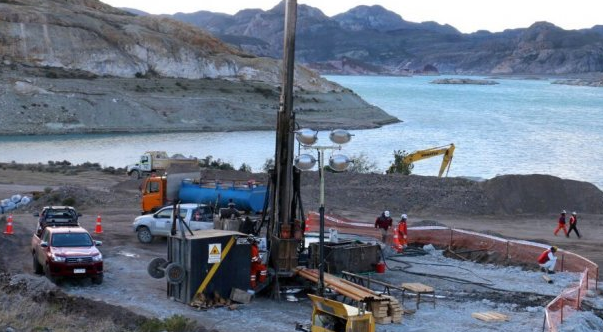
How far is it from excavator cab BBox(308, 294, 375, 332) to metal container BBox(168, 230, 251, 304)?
350 cm

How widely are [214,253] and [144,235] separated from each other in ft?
27.4

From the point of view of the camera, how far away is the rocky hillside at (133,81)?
8688 centimetres

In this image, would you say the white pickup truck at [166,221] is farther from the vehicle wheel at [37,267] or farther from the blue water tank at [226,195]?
the vehicle wheel at [37,267]

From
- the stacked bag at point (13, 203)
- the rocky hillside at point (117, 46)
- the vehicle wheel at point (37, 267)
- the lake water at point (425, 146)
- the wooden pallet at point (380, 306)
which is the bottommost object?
the lake water at point (425, 146)

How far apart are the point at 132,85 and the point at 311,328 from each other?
289 feet

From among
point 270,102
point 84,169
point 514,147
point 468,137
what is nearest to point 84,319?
point 84,169

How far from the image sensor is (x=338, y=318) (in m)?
14.4

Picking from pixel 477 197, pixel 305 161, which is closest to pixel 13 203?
pixel 477 197

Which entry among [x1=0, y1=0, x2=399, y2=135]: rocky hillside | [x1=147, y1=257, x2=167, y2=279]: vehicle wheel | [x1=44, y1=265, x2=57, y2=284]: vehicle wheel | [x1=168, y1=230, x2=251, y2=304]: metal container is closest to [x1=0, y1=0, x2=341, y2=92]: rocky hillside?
[x1=0, y1=0, x2=399, y2=135]: rocky hillside

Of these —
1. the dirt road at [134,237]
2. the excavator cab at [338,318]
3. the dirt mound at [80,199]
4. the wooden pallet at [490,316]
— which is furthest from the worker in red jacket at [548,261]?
the dirt mound at [80,199]

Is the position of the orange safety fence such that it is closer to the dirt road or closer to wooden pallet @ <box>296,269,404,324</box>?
the dirt road

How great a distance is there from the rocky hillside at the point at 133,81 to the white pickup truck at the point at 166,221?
58.6 meters

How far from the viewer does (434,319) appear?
56.8ft

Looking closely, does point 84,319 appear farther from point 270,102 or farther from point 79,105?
point 270,102
